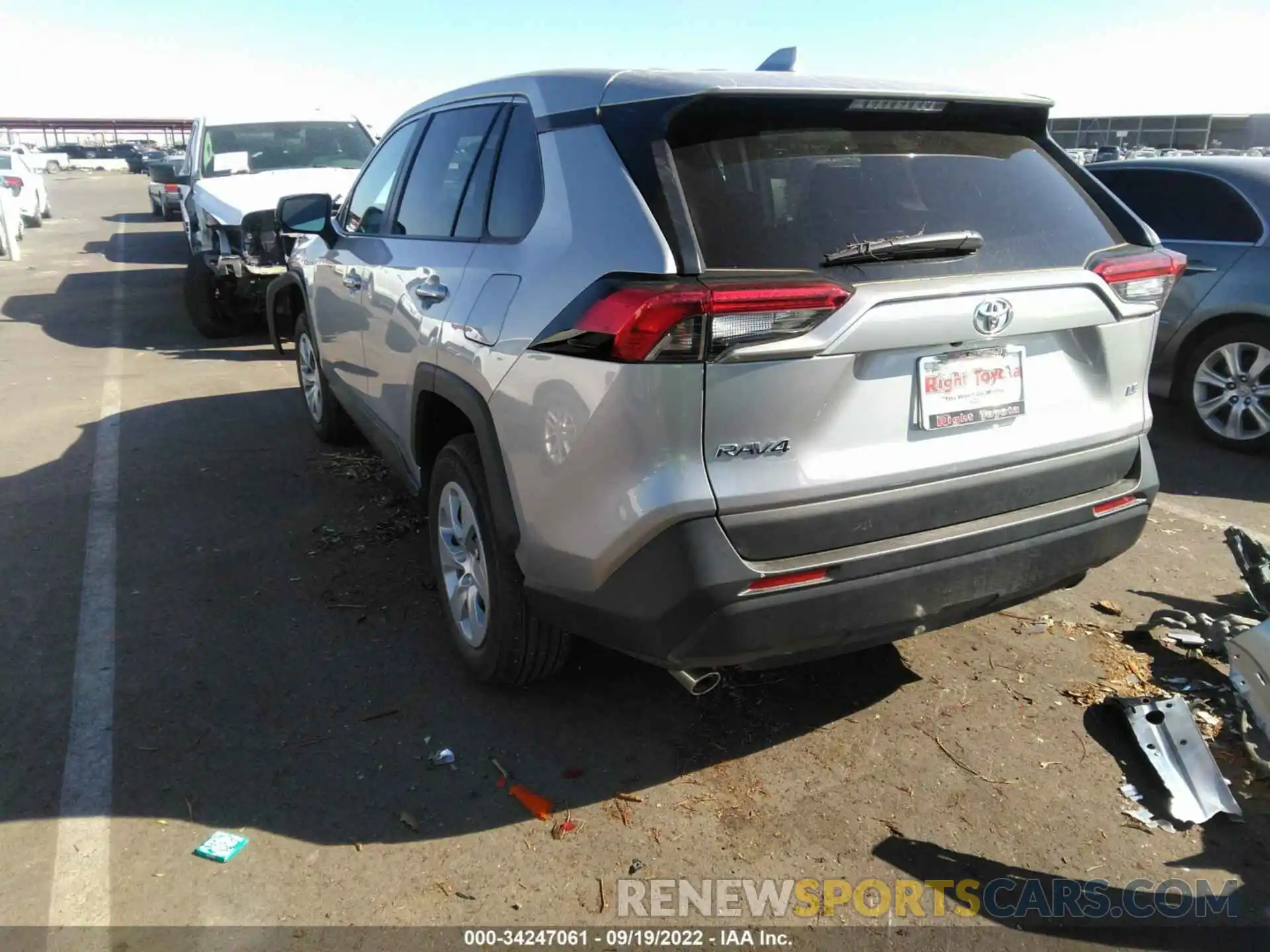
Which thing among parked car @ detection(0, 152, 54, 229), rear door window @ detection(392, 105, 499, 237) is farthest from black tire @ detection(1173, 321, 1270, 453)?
parked car @ detection(0, 152, 54, 229)

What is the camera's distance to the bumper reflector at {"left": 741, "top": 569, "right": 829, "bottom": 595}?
245 cm

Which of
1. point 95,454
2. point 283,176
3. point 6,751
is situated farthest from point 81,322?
point 6,751

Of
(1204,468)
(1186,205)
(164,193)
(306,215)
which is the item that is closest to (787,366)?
(306,215)

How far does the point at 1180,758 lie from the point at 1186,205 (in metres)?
4.56

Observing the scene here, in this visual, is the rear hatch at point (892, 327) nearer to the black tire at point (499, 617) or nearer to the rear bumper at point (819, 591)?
the rear bumper at point (819, 591)

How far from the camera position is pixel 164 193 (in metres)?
21.7

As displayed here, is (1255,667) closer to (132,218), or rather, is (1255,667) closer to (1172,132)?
(132,218)

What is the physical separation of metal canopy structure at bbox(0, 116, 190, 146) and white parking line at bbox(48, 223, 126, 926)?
71.5 meters

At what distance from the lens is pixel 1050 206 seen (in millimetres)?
2924

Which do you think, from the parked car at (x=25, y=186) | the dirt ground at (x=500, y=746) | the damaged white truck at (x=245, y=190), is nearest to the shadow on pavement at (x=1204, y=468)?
the dirt ground at (x=500, y=746)

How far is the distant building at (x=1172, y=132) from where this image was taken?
29188mm

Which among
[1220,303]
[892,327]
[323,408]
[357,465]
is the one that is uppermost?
[892,327]

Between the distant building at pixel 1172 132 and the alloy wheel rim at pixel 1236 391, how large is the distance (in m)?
25.4

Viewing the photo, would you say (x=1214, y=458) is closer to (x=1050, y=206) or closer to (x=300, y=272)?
(x=1050, y=206)
